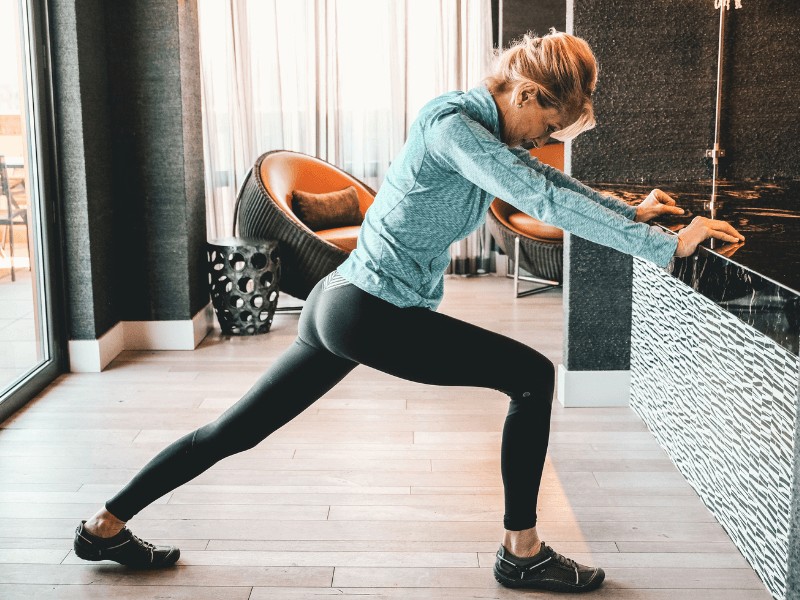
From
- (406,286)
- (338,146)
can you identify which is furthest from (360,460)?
(338,146)

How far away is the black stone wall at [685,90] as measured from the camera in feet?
10.4

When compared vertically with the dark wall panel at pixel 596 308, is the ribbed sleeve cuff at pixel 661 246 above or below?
above

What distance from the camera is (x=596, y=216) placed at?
1621mm

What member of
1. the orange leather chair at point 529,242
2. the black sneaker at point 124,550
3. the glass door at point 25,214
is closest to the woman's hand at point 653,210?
the black sneaker at point 124,550

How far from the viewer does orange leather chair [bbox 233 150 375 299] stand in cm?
467

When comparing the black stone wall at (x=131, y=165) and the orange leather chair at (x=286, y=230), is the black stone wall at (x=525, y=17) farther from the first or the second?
the black stone wall at (x=131, y=165)

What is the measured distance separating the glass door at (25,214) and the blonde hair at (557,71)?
2.31 meters

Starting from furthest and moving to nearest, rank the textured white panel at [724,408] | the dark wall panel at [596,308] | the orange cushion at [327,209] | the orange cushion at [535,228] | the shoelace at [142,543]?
the orange cushion at [535,228], the orange cushion at [327,209], the dark wall panel at [596,308], the shoelace at [142,543], the textured white panel at [724,408]

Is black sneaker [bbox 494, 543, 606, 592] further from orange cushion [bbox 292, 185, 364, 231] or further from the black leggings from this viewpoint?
orange cushion [bbox 292, 185, 364, 231]

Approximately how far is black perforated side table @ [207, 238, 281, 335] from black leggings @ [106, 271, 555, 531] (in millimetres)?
2466

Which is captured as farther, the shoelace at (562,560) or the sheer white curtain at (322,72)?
the sheer white curtain at (322,72)

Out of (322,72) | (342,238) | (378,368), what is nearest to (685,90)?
(378,368)

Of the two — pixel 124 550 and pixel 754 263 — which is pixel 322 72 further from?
pixel 754 263

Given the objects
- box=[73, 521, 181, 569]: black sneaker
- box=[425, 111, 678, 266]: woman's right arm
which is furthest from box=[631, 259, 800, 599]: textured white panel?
box=[73, 521, 181, 569]: black sneaker
